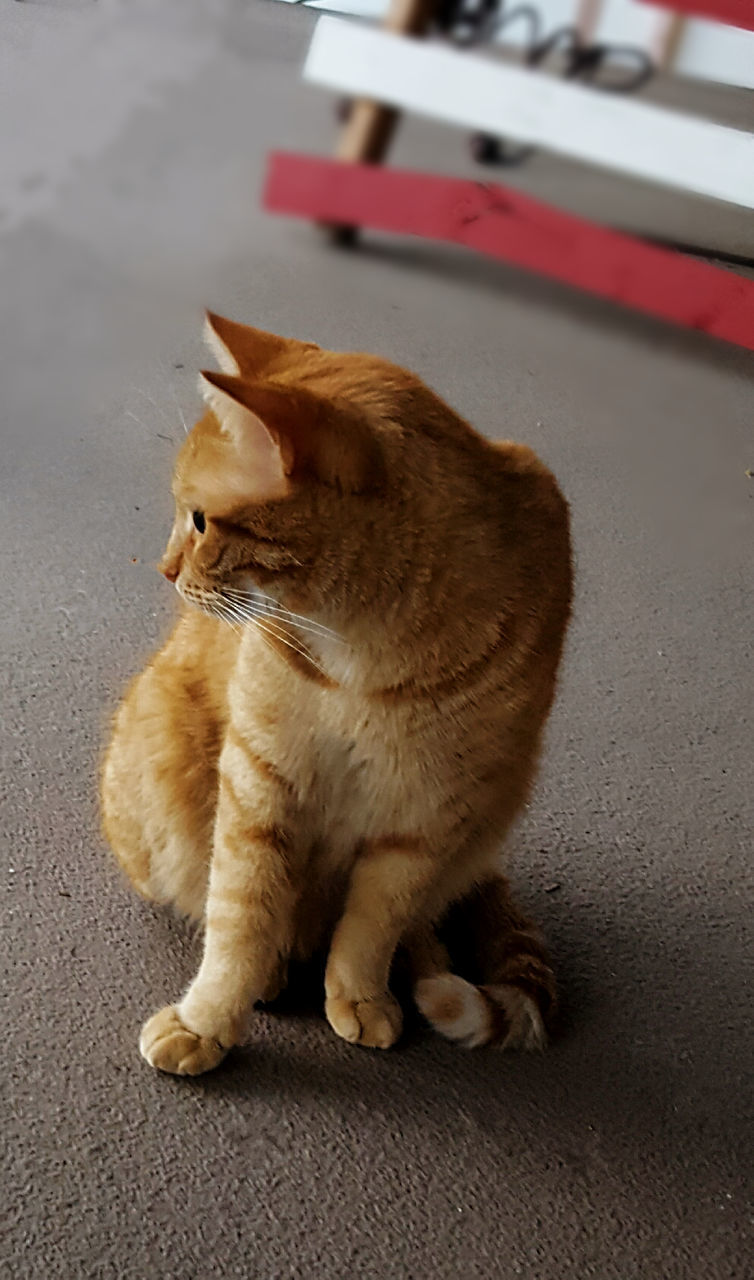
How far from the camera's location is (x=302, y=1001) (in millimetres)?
1123

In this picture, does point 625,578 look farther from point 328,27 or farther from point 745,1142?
point 328,27

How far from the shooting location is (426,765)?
0.96m

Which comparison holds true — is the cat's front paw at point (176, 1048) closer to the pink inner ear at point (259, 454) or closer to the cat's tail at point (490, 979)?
the cat's tail at point (490, 979)

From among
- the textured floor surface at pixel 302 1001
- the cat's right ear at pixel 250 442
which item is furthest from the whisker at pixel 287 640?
the textured floor surface at pixel 302 1001

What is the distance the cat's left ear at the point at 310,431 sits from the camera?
2.58 feet

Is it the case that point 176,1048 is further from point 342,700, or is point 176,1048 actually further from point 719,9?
point 719,9

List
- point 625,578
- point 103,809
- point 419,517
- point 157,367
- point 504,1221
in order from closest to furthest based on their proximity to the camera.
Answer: point 419,517
point 504,1221
point 103,809
point 157,367
point 625,578

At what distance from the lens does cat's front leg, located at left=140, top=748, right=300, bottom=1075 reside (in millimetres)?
1021

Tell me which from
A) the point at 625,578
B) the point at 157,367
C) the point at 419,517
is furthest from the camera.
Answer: the point at 625,578

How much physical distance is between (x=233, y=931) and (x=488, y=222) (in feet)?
1.96

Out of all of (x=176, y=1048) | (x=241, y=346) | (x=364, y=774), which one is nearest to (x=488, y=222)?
(x=241, y=346)

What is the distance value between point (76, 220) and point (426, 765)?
48 centimetres

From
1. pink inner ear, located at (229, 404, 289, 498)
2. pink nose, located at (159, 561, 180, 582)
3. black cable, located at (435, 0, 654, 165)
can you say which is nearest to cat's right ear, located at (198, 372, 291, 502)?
pink inner ear, located at (229, 404, 289, 498)

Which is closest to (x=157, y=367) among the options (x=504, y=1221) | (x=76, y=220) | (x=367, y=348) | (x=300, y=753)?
(x=367, y=348)
